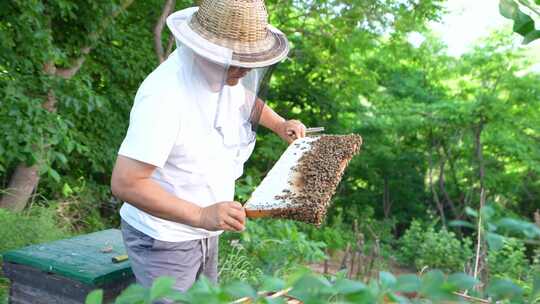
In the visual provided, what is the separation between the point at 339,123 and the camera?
32.6 feet

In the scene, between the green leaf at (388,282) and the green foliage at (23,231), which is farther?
the green foliage at (23,231)

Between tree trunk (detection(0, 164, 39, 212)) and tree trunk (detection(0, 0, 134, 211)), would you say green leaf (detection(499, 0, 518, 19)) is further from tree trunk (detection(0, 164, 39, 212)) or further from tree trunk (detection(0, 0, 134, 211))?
tree trunk (detection(0, 164, 39, 212))

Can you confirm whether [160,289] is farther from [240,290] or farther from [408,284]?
[408,284]

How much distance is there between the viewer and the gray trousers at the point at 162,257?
6.67 feet

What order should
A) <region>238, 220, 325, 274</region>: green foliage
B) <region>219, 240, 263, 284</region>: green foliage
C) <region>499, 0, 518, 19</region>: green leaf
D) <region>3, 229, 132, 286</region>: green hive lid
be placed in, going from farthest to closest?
<region>238, 220, 325, 274</region>: green foliage, <region>219, 240, 263, 284</region>: green foliage, <region>3, 229, 132, 286</region>: green hive lid, <region>499, 0, 518, 19</region>: green leaf

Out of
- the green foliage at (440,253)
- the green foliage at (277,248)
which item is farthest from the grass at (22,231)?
the green foliage at (440,253)

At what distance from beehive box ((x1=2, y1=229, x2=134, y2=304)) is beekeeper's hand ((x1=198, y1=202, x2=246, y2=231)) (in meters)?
0.60

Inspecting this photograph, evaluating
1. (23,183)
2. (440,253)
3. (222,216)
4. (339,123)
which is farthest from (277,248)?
(339,123)

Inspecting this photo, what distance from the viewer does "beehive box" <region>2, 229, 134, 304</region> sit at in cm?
226

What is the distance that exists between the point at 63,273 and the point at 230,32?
→ 45.0 inches

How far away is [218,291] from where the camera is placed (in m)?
0.86

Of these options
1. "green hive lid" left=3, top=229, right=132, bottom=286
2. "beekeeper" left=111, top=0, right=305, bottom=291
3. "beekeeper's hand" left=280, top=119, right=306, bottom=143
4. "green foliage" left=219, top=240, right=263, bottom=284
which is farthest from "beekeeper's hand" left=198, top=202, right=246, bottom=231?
"green foliage" left=219, top=240, right=263, bottom=284

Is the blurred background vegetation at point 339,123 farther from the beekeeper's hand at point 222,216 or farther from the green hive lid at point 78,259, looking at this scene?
the beekeeper's hand at point 222,216

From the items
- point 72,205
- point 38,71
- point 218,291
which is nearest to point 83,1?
point 38,71
